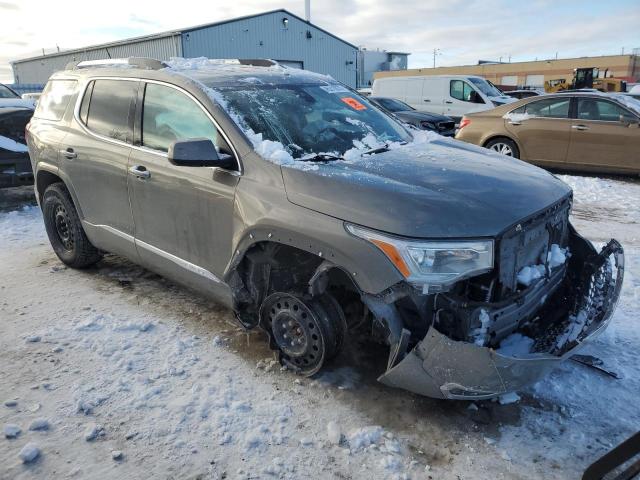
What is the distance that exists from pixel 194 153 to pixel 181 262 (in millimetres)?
954

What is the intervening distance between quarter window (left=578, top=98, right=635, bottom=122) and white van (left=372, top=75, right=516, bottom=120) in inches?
231

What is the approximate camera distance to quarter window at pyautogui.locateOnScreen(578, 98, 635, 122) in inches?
336

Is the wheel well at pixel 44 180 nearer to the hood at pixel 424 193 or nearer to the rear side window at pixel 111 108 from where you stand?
the rear side window at pixel 111 108

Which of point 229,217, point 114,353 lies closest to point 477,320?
point 229,217

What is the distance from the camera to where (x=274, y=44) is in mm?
30125

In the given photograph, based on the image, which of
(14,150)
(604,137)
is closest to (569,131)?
(604,137)

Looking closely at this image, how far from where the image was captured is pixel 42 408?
290cm

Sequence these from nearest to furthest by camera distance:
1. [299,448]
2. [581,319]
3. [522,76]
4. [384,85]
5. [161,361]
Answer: [299,448], [581,319], [161,361], [384,85], [522,76]

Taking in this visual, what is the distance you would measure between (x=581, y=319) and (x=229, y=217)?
6.94 feet

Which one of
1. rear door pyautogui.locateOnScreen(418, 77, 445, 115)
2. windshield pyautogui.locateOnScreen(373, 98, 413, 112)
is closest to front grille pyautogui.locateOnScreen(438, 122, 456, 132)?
windshield pyautogui.locateOnScreen(373, 98, 413, 112)

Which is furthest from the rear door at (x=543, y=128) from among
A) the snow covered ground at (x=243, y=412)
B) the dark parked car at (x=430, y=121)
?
the snow covered ground at (x=243, y=412)

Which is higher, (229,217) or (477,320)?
(229,217)

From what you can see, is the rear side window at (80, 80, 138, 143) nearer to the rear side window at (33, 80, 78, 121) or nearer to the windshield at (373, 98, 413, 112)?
the rear side window at (33, 80, 78, 121)

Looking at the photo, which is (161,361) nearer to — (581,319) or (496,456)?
(496,456)
